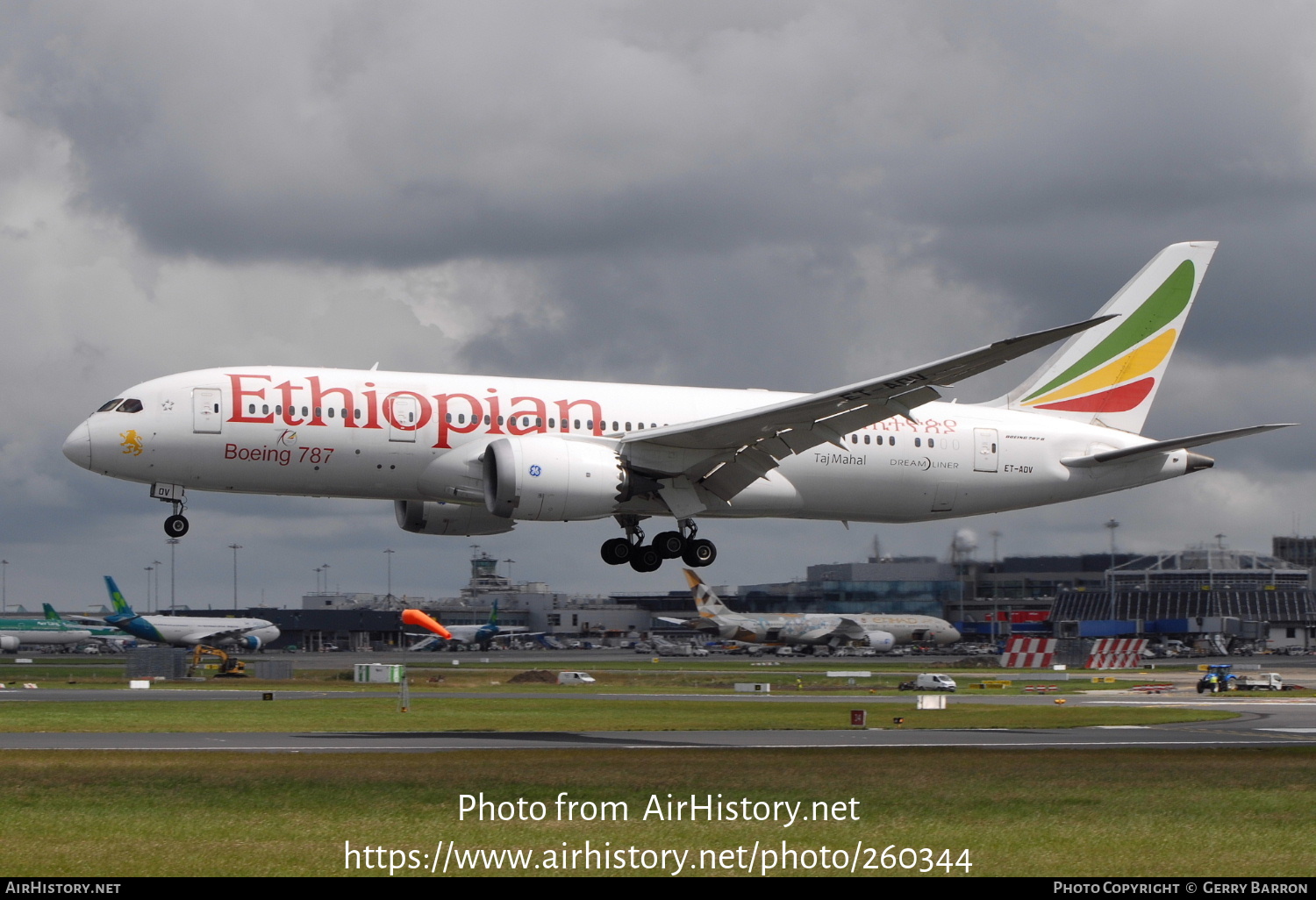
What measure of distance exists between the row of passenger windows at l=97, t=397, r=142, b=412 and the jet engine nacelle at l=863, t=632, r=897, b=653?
95065 millimetres

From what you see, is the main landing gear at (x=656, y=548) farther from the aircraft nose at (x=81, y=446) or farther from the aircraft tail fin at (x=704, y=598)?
the aircraft tail fin at (x=704, y=598)

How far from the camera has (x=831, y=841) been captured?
62.7 ft

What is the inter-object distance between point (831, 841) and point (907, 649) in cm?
11731

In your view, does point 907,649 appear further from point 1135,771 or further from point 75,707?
point 1135,771

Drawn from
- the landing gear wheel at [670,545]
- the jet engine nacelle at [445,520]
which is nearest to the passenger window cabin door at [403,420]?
the jet engine nacelle at [445,520]

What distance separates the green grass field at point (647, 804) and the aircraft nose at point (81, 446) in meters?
10.0

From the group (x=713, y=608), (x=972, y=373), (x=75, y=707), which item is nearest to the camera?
(x=972, y=373)

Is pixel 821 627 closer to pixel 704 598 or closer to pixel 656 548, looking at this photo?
pixel 704 598

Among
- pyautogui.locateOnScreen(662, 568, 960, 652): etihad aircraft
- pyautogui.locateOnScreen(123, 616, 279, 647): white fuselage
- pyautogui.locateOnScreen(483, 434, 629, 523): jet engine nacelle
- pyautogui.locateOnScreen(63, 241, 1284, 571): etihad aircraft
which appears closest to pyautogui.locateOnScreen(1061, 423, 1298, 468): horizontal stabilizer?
pyautogui.locateOnScreen(63, 241, 1284, 571): etihad aircraft

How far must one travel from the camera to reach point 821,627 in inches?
4943

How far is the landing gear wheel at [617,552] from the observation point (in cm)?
4266

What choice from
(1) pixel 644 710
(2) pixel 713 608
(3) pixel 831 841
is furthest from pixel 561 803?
(2) pixel 713 608

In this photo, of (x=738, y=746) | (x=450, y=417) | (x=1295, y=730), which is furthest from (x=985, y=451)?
(x=450, y=417)

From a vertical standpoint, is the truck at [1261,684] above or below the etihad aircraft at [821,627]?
below
